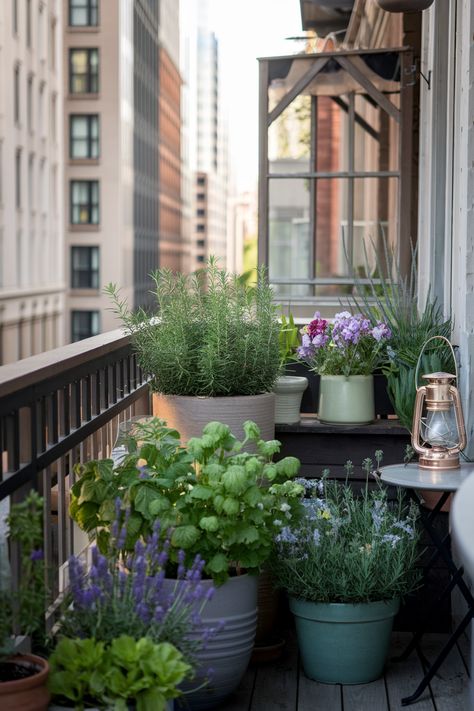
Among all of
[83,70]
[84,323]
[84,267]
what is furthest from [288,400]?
[83,70]

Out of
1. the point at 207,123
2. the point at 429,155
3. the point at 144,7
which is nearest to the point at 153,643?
the point at 429,155

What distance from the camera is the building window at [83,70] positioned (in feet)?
181

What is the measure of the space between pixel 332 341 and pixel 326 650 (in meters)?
1.17

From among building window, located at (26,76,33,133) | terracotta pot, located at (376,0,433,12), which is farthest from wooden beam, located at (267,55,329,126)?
building window, located at (26,76,33,133)

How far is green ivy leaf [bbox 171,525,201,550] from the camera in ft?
8.87

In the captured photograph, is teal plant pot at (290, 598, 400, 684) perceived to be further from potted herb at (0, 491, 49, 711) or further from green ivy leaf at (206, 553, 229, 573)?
potted herb at (0, 491, 49, 711)

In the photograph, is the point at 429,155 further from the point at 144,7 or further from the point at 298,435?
the point at 144,7

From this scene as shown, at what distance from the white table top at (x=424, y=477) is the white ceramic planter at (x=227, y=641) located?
1.55 ft

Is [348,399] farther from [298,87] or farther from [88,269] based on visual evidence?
[88,269]

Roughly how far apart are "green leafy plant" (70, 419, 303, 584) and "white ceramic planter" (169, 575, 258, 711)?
60 millimetres

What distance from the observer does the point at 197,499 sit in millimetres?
2795

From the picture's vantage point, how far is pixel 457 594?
3625 mm

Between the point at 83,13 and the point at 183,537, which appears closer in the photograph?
the point at 183,537

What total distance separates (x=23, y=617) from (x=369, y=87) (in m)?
4.75
